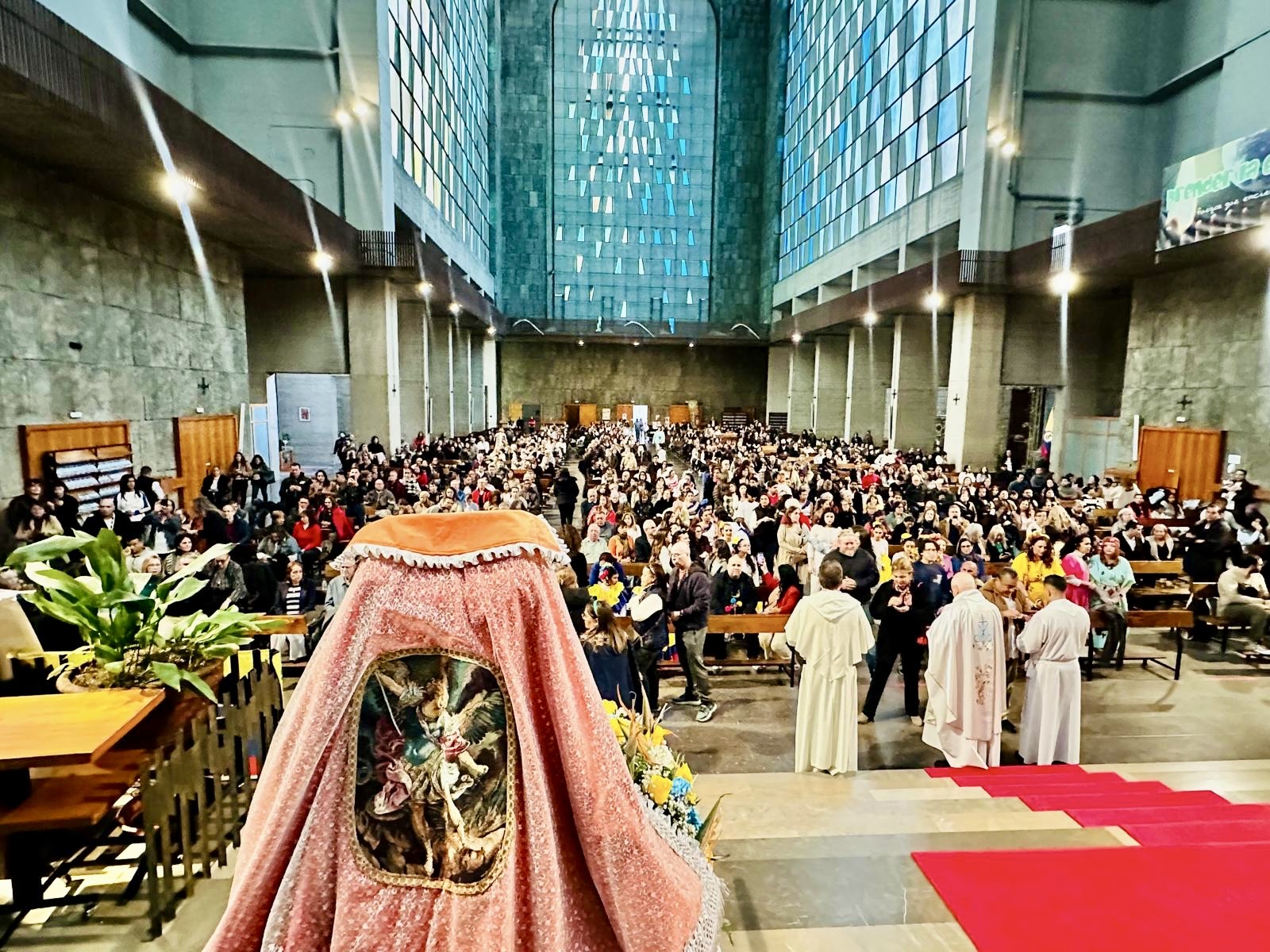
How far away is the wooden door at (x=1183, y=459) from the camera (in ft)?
46.9

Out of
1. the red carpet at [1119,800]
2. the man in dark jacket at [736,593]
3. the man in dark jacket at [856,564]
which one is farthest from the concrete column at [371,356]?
the red carpet at [1119,800]

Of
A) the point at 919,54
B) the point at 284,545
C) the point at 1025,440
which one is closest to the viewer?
the point at 284,545

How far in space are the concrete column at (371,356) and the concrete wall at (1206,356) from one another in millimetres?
18636

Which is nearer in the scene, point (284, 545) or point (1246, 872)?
point (1246, 872)

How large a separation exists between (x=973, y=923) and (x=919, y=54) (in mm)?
27441

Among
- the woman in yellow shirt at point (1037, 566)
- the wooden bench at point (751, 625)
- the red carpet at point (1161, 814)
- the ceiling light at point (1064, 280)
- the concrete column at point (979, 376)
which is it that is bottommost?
the red carpet at point (1161, 814)

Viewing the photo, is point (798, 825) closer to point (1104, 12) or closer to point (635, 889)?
point (635, 889)

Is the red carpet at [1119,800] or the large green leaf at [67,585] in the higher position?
the large green leaf at [67,585]

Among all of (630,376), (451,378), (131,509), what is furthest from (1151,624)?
(630,376)

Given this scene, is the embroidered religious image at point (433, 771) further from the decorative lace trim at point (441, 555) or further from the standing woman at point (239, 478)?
the standing woman at point (239, 478)

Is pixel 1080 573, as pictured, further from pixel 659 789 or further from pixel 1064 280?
pixel 1064 280

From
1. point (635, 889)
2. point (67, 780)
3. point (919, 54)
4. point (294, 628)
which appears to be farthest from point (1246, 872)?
point (919, 54)

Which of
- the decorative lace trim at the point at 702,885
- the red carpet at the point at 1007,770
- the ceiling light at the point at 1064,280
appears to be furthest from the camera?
the ceiling light at the point at 1064,280

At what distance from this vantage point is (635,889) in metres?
1.85
